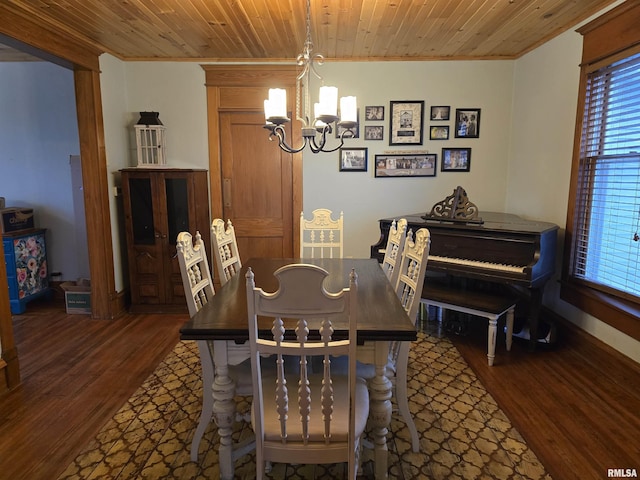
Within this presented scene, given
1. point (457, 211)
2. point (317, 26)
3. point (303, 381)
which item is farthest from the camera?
point (457, 211)

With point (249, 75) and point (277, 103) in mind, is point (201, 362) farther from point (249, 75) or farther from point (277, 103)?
point (249, 75)

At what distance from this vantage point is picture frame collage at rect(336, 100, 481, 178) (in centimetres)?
405

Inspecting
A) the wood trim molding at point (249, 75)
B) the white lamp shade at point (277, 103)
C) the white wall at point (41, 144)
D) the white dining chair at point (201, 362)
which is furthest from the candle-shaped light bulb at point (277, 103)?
the white wall at point (41, 144)

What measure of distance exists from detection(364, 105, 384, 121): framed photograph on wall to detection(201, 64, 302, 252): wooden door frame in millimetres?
742

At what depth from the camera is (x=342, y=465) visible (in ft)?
6.16

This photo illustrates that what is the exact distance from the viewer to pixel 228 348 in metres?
1.63

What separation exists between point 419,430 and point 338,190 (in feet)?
8.61

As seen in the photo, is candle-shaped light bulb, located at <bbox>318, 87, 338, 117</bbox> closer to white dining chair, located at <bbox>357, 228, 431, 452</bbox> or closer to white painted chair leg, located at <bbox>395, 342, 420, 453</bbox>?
white dining chair, located at <bbox>357, 228, 431, 452</bbox>

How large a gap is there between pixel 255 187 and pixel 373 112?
148cm

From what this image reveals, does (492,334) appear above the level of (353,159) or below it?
below

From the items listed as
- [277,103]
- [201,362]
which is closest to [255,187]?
[277,103]

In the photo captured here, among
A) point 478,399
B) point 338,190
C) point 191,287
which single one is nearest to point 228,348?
point 191,287

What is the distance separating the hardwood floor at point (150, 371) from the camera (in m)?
1.92

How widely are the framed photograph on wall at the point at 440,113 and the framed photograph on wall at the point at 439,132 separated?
83mm
